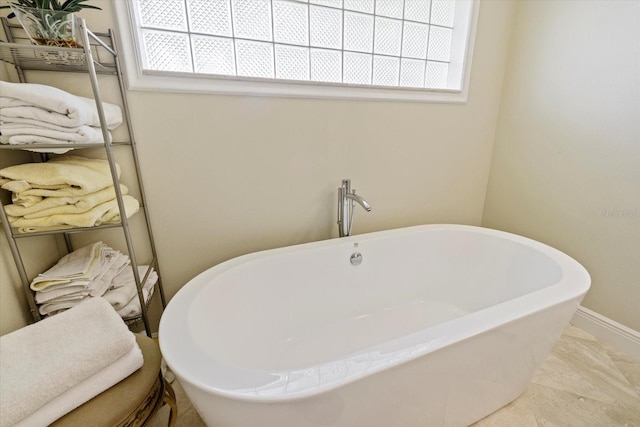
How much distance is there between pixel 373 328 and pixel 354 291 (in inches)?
8.2

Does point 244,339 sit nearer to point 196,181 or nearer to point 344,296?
point 344,296

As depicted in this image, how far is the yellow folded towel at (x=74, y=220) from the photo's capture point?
0.86 metres

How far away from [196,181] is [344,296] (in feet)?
3.01

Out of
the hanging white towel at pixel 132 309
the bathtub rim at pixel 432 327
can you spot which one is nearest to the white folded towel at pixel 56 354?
the bathtub rim at pixel 432 327

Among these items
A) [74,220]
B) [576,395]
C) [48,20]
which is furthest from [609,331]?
[48,20]

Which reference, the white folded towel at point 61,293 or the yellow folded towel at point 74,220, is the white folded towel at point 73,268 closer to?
the white folded towel at point 61,293

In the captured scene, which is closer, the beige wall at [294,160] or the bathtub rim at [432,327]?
the bathtub rim at [432,327]

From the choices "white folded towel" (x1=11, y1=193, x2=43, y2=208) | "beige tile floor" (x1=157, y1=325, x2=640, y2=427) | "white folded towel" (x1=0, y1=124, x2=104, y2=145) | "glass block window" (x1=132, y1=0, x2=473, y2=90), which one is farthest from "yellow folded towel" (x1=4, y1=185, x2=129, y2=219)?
"beige tile floor" (x1=157, y1=325, x2=640, y2=427)

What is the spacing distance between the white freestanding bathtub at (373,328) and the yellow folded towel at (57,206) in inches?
16.4

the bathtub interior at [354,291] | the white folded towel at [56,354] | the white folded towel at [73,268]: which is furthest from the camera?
the bathtub interior at [354,291]

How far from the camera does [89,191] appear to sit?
90 centimetres

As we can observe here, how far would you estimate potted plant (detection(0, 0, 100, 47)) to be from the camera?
778mm

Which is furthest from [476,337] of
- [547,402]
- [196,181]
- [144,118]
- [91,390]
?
[144,118]

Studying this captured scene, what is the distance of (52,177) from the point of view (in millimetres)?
Answer: 865
